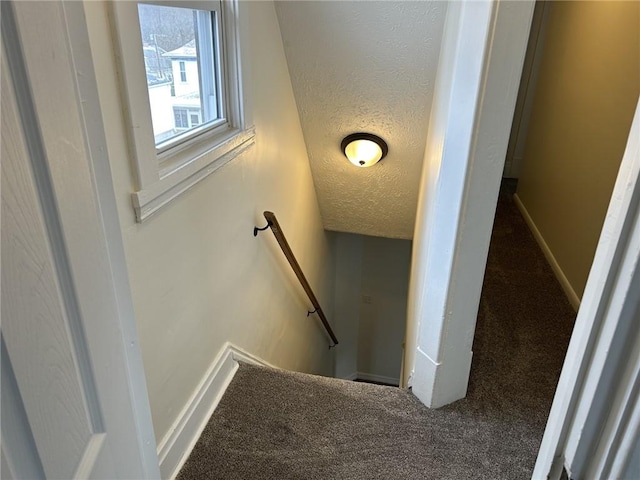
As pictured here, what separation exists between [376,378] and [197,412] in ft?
11.8

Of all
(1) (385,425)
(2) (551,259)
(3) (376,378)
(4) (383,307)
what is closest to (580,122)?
(2) (551,259)

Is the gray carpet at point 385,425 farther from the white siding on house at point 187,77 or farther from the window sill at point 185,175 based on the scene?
the white siding on house at point 187,77

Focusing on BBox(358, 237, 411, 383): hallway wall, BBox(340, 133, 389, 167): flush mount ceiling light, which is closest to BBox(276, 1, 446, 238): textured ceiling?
BBox(340, 133, 389, 167): flush mount ceiling light

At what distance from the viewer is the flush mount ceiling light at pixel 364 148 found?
2.77 meters

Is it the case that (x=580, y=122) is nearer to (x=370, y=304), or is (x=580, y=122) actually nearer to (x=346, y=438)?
(x=346, y=438)

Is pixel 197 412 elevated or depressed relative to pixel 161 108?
depressed

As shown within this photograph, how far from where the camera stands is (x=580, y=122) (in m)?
2.62

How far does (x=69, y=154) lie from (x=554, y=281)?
2.73 metres

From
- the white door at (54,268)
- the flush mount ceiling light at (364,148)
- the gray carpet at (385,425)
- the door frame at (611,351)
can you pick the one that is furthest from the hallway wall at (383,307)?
the white door at (54,268)

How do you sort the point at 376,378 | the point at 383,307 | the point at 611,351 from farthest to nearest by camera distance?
the point at 376,378 < the point at 383,307 < the point at 611,351

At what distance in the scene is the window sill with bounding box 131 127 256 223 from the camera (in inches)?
50.2

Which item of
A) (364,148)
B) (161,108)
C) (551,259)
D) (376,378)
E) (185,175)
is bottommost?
(376,378)

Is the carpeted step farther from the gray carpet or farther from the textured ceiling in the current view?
the textured ceiling

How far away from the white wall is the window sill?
32mm
